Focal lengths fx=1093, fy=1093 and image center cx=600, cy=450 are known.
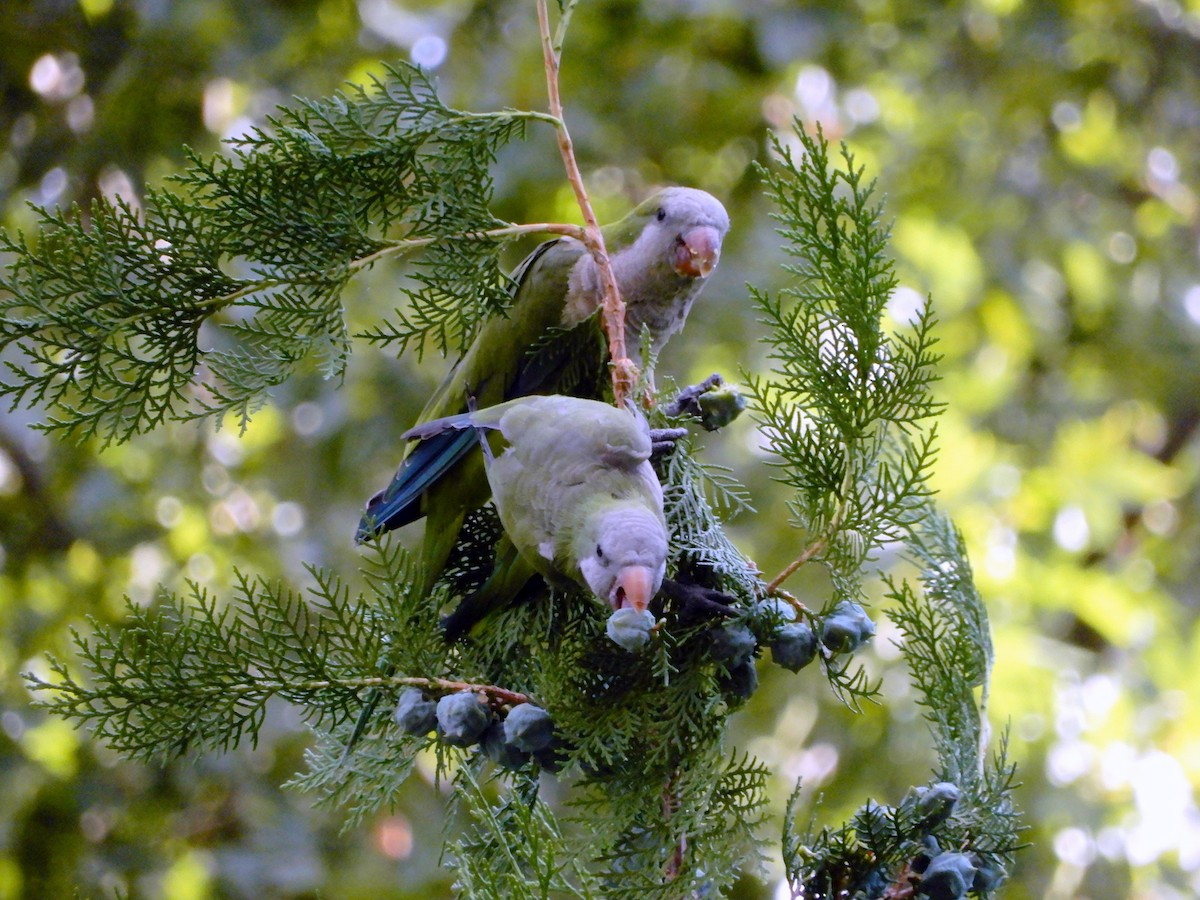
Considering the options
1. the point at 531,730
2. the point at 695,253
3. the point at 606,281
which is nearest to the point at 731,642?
the point at 531,730

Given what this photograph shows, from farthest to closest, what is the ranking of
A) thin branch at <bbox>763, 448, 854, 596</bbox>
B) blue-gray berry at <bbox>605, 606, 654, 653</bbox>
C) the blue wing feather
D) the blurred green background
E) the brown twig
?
the blurred green background
the blue wing feather
the brown twig
thin branch at <bbox>763, 448, 854, 596</bbox>
blue-gray berry at <bbox>605, 606, 654, 653</bbox>

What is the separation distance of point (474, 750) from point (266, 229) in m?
0.51

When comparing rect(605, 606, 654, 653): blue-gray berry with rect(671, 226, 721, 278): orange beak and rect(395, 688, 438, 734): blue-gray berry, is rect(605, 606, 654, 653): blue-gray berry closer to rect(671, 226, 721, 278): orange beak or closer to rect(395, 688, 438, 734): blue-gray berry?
rect(395, 688, 438, 734): blue-gray berry

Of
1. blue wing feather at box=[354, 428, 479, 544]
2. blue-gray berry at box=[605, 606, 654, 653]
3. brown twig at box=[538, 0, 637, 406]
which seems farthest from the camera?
blue wing feather at box=[354, 428, 479, 544]

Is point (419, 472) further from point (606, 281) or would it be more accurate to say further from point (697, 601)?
point (697, 601)

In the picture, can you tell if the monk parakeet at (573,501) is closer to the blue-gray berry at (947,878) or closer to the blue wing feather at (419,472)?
the blue wing feather at (419,472)

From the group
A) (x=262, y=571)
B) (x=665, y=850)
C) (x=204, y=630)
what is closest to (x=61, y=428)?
(x=204, y=630)

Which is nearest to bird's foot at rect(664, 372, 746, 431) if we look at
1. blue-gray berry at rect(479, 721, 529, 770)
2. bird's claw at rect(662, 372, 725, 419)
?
bird's claw at rect(662, 372, 725, 419)

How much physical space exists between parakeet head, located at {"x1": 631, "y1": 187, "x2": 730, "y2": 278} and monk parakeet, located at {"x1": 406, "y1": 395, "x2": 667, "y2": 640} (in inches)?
11.4

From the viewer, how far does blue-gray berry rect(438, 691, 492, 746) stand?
33.3 inches

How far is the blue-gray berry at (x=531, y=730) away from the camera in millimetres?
839

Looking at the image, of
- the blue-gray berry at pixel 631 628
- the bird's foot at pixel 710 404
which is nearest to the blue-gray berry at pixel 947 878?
the blue-gray berry at pixel 631 628

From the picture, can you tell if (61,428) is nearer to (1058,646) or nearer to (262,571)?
(262,571)

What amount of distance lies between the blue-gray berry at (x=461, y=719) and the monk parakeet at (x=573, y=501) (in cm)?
13
